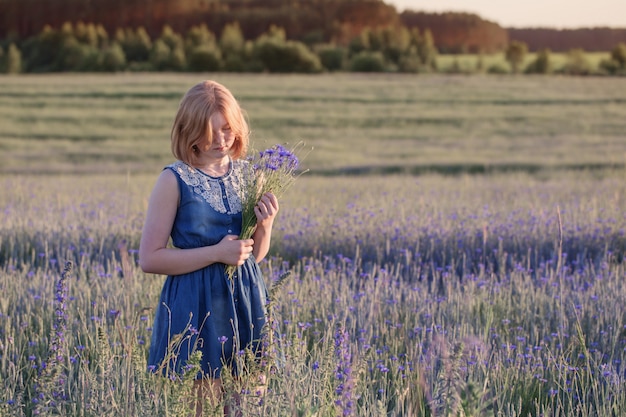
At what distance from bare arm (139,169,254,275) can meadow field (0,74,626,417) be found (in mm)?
207

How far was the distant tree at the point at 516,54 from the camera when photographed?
2079 inches

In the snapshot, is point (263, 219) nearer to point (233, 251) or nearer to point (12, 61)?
point (233, 251)

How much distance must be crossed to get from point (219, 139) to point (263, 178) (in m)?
0.22

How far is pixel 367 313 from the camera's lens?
175 inches

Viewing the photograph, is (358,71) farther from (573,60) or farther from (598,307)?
→ (598,307)

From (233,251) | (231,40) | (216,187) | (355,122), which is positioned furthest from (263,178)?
(231,40)

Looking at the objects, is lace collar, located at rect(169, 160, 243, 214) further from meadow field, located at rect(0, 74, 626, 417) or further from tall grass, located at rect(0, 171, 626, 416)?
tall grass, located at rect(0, 171, 626, 416)

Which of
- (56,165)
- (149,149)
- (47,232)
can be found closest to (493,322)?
(47,232)

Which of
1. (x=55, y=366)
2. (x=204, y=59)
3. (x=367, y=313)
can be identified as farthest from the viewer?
(x=204, y=59)

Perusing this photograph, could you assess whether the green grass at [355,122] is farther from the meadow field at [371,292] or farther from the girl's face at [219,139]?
the girl's face at [219,139]

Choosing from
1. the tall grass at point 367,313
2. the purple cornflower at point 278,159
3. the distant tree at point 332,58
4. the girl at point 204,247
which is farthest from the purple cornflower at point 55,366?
the distant tree at point 332,58

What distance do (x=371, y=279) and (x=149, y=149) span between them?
55.8 ft

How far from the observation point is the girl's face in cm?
301

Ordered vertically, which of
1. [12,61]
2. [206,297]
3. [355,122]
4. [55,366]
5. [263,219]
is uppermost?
[12,61]
